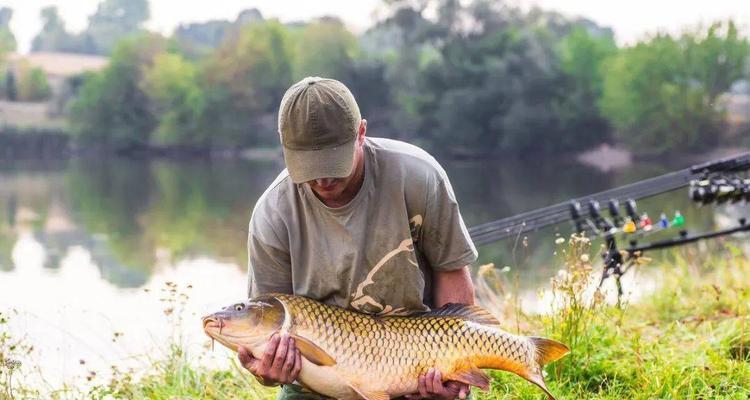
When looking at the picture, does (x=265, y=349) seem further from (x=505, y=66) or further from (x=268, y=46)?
(x=268, y=46)

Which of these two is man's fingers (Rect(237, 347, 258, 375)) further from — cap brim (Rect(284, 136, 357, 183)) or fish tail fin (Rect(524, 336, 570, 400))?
fish tail fin (Rect(524, 336, 570, 400))

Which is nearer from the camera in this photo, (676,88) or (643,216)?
(643,216)

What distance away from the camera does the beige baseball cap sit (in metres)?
1.92

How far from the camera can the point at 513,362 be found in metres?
2.04

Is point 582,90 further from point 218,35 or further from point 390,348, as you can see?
point 390,348

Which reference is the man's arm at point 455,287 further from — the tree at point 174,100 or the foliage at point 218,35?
the foliage at point 218,35

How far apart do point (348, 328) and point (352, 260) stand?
176 mm

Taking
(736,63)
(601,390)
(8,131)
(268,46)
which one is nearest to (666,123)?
(736,63)

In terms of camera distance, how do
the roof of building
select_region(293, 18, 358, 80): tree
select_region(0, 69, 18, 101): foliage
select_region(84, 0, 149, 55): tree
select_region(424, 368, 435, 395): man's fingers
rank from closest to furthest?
select_region(424, 368, 435, 395): man's fingers, select_region(293, 18, 358, 80): tree, select_region(0, 69, 18, 101): foliage, the roof of building, select_region(84, 0, 149, 55): tree

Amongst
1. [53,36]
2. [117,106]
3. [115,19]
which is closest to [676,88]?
[117,106]

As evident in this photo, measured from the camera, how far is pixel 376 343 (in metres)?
1.99

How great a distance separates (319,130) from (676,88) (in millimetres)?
30875

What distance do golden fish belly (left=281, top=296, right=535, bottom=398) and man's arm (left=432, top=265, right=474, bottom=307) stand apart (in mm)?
133

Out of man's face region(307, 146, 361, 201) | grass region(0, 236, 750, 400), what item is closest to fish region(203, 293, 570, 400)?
man's face region(307, 146, 361, 201)
